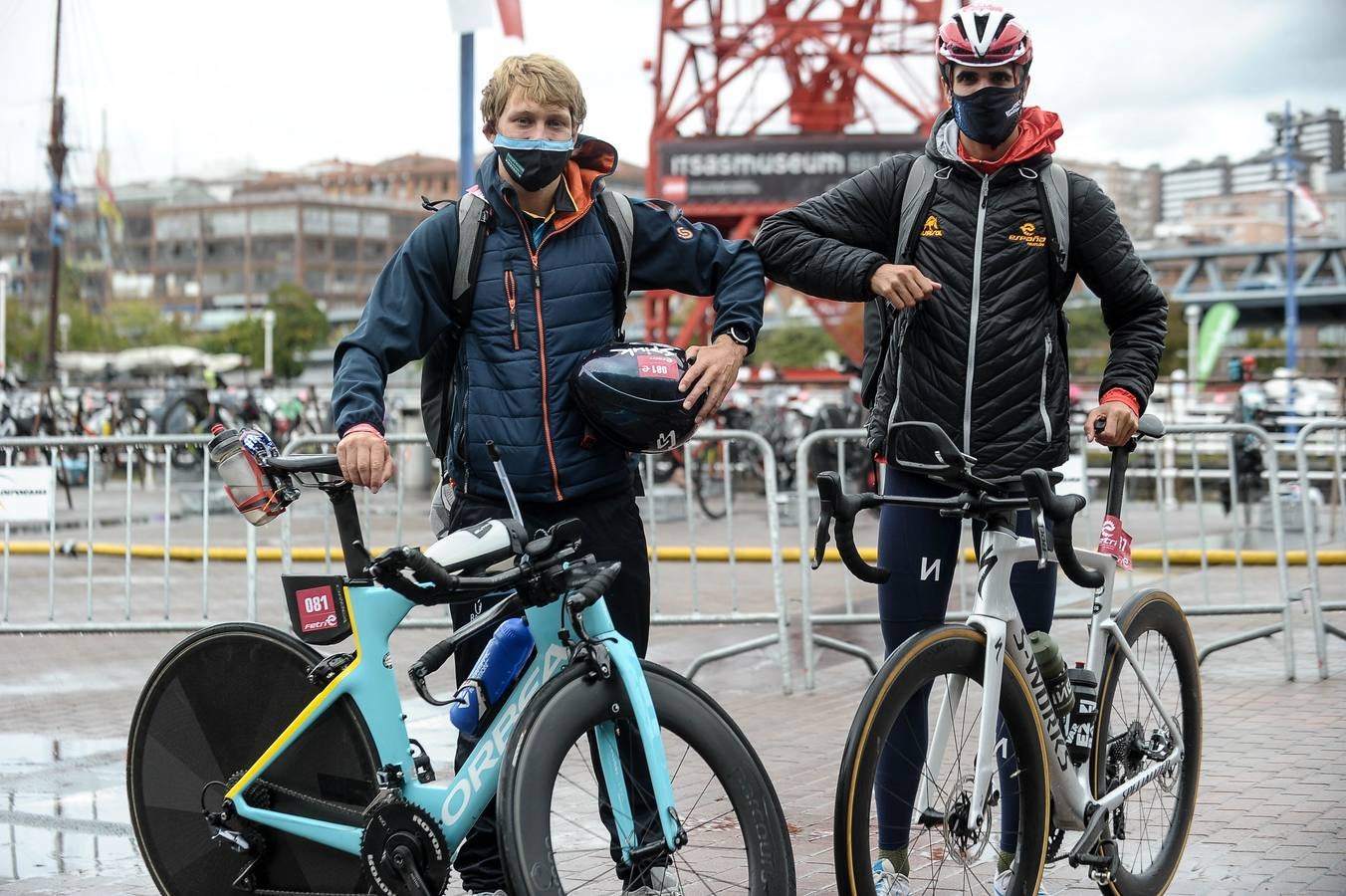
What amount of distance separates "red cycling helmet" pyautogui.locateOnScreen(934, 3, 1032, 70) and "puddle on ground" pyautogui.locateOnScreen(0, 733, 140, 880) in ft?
10.7

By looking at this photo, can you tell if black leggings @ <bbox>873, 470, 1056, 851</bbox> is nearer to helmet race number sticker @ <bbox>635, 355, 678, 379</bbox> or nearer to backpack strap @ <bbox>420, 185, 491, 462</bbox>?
helmet race number sticker @ <bbox>635, 355, 678, 379</bbox>

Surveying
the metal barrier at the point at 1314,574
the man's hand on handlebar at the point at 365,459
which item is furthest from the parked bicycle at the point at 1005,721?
the metal barrier at the point at 1314,574

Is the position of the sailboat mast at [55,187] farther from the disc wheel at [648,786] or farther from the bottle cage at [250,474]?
the disc wheel at [648,786]

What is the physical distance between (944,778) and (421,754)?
1.17 m

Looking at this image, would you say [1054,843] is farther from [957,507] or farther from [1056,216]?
[1056,216]

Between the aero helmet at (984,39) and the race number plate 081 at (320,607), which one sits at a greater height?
the aero helmet at (984,39)

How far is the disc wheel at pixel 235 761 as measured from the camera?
3463 mm

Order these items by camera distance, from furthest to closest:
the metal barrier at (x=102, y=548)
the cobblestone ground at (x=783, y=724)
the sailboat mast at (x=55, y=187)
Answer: the sailboat mast at (x=55, y=187)
the metal barrier at (x=102, y=548)
the cobblestone ground at (x=783, y=724)

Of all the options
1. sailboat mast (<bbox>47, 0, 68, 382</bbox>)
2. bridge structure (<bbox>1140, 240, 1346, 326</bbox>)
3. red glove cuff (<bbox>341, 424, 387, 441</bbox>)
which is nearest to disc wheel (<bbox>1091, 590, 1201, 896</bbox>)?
red glove cuff (<bbox>341, 424, 387, 441</bbox>)

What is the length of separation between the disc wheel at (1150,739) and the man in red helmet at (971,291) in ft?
0.93

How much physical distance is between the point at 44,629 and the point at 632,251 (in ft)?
18.1

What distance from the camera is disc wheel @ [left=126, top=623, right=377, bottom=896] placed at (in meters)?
3.46

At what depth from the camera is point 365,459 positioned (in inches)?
130

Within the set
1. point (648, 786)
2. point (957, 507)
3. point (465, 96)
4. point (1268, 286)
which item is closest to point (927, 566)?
point (957, 507)
